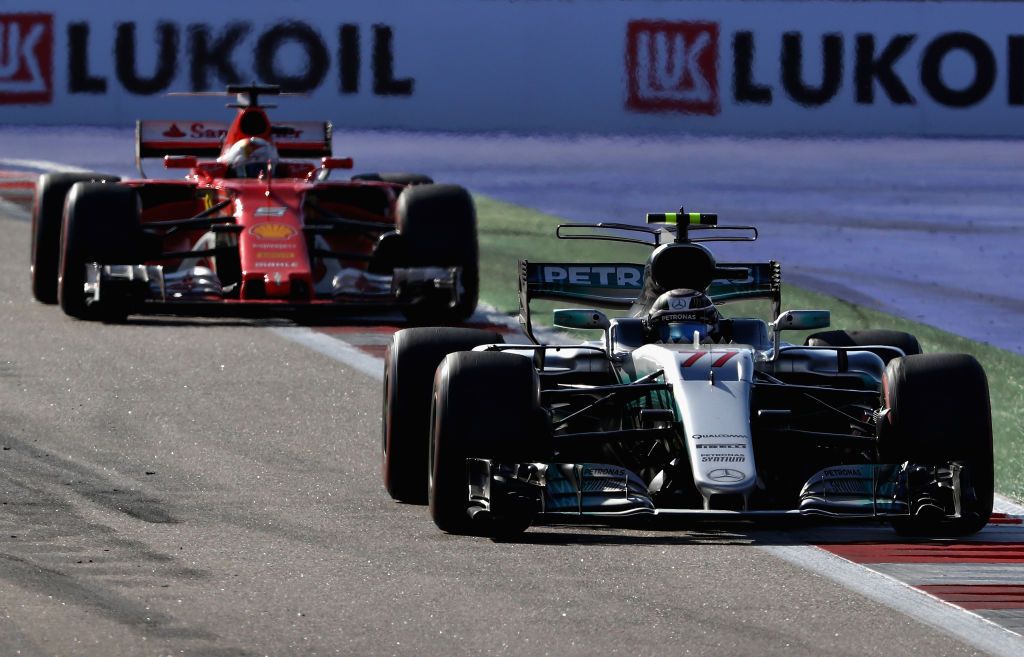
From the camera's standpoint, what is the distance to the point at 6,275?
17.5 meters

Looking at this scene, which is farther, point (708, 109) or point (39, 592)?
point (708, 109)

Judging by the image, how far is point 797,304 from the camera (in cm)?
1609

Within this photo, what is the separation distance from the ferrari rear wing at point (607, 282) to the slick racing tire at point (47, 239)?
22.5 ft

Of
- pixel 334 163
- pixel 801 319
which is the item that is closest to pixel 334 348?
pixel 334 163

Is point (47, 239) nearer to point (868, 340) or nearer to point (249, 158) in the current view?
point (249, 158)

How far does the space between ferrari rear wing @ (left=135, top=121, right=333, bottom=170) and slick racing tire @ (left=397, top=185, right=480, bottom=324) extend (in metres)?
2.33

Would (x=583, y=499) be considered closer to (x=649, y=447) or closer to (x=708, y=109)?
(x=649, y=447)

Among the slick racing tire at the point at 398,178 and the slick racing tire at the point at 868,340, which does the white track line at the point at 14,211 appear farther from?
the slick racing tire at the point at 868,340

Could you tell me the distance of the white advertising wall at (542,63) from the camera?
3347 centimetres

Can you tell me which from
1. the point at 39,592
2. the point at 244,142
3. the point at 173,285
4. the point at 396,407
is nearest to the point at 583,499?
the point at 396,407

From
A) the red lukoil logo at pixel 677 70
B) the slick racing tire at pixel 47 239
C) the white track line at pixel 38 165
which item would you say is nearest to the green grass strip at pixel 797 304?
the slick racing tire at pixel 47 239

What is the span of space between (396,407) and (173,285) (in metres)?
6.22

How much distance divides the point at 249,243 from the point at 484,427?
713cm

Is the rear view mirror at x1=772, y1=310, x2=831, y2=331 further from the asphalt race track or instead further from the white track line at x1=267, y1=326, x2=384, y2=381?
the white track line at x1=267, y1=326, x2=384, y2=381
